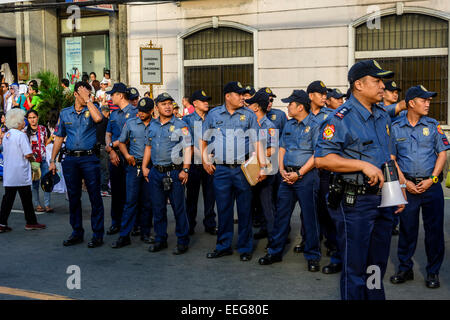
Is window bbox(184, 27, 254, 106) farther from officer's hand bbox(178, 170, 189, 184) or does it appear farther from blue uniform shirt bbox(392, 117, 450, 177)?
blue uniform shirt bbox(392, 117, 450, 177)

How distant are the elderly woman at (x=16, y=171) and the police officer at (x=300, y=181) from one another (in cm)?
382

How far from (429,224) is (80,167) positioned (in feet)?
14.1

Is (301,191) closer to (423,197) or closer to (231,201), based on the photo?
(231,201)

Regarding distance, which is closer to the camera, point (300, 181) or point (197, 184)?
point (300, 181)

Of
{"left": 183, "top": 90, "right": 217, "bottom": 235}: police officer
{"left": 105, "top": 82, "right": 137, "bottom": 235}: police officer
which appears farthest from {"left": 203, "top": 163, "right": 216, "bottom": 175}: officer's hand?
{"left": 105, "top": 82, "right": 137, "bottom": 235}: police officer

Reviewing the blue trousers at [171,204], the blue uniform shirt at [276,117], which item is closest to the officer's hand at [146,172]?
the blue trousers at [171,204]

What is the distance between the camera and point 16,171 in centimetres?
804

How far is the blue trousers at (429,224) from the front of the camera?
543cm

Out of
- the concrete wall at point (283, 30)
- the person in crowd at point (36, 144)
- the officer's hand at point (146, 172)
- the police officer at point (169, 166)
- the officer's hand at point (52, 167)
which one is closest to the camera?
the police officer at point (169, 166)

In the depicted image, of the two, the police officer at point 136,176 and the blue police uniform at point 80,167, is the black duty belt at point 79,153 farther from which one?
the police officer at point 136,176

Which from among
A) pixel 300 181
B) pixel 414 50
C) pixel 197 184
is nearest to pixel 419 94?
pixel 300 181

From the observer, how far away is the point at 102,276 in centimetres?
580

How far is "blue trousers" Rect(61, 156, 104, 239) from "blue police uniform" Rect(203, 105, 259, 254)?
1.65 metres
